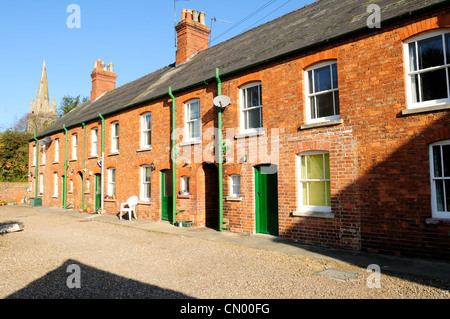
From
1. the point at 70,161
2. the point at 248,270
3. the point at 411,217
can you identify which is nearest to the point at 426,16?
the point at 411,217

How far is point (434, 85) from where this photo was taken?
7180 mm

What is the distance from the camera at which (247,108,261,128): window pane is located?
10.6 meters

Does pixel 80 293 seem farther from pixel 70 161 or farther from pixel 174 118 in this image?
pixel 70 161

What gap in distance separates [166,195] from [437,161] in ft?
33.2

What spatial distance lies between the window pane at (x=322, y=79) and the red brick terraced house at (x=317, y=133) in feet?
0.09

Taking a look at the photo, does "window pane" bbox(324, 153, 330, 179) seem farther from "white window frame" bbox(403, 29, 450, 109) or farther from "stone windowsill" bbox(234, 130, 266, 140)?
"white window frame" bbox(403, 29, 450, 109)

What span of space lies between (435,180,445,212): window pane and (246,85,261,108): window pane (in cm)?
552

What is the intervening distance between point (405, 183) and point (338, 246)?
224 cm

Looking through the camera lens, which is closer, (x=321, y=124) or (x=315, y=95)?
(x=321, y=124)

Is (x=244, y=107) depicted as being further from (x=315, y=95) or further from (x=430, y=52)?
(x=430, y=52)

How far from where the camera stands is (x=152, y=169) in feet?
47.4

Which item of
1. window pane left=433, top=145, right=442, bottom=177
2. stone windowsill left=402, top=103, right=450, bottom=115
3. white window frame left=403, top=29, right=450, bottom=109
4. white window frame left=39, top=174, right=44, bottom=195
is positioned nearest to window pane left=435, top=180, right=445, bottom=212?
window pane left=433, top=145, right=442, bottom=177

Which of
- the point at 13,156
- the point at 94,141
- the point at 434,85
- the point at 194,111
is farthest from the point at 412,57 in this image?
the point at 13,156

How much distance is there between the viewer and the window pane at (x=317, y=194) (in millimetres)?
8852
